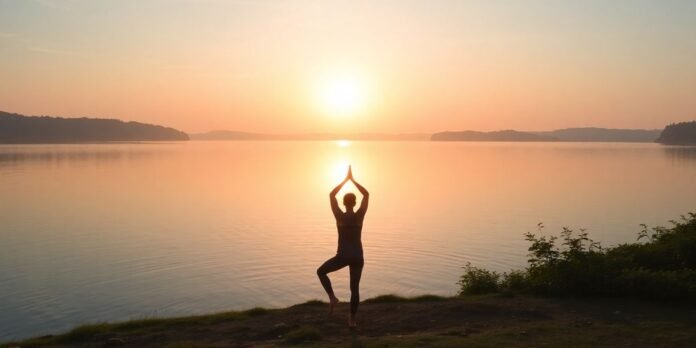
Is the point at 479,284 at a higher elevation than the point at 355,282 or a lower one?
lower

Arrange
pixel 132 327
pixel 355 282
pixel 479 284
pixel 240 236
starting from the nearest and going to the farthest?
pixel 355 282 → pixel 132 327 → pixel 479 284 → pixel 240 236

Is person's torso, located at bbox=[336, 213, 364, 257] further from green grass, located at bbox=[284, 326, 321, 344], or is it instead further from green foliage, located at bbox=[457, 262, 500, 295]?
green foliage, located at bbox=[457, 262, 500, 295]

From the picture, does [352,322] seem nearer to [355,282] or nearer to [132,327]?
[355,282]

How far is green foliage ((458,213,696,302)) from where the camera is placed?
41.5 ft

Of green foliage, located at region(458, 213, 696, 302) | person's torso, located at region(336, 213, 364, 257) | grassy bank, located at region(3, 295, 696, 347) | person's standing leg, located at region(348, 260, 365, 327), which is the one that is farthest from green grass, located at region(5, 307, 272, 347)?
green foliage, located at region(458, 213, 696, 302)

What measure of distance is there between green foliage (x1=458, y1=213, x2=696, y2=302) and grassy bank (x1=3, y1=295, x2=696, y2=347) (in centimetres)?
46

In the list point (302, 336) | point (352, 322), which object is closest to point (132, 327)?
point (302, 336)

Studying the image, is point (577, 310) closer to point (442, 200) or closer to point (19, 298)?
point (19, 298)

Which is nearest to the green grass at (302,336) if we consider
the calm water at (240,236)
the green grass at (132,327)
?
the green grass at (132,327)

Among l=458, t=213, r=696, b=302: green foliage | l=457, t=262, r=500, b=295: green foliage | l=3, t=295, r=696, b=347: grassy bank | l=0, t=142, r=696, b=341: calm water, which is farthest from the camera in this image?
l=0, t=142, r=696, b=341: calm water

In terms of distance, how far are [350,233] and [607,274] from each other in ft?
21.3

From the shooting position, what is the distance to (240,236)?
27328 mm

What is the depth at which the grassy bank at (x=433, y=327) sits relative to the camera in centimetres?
967

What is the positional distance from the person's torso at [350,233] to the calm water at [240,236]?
7116 millimetres
